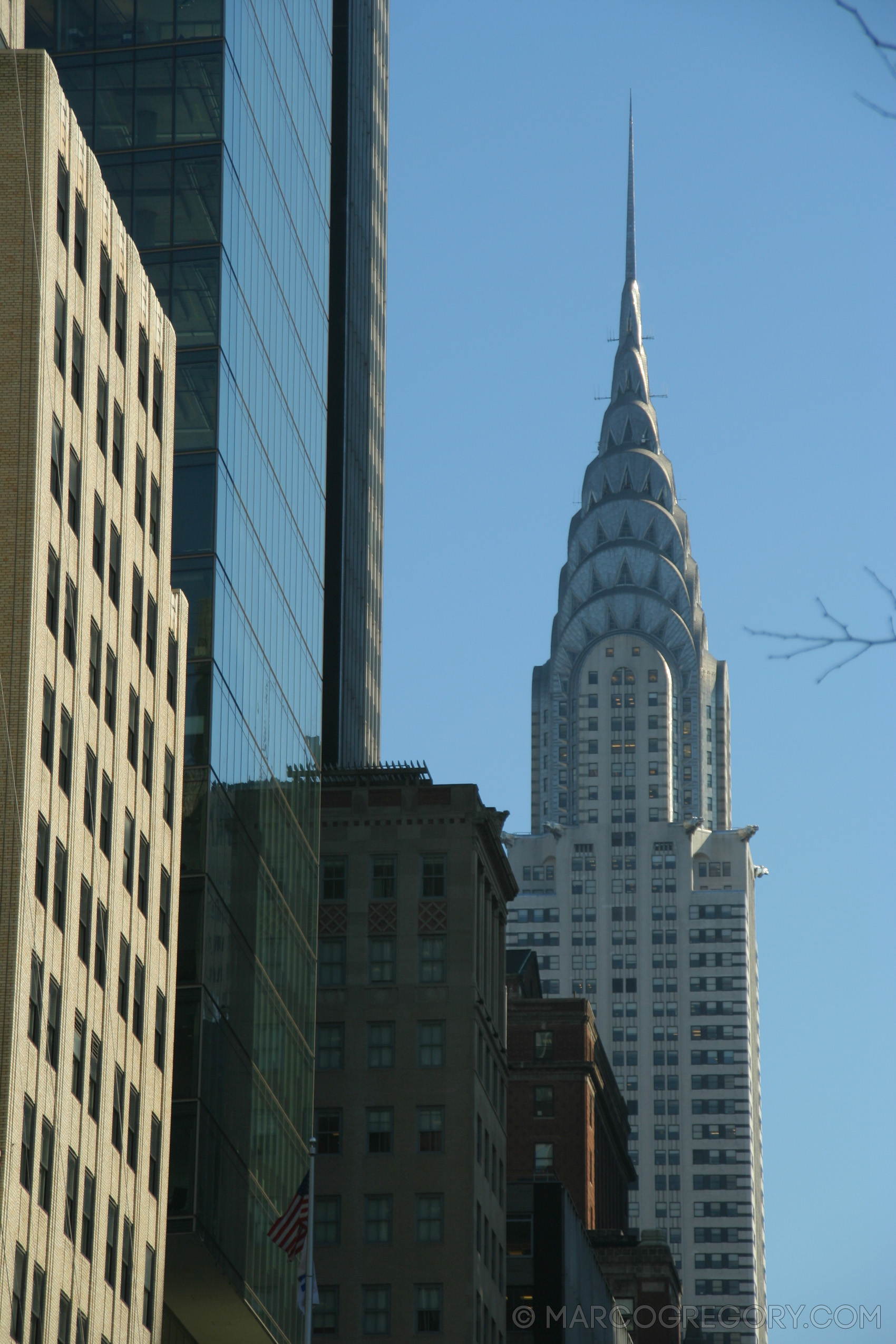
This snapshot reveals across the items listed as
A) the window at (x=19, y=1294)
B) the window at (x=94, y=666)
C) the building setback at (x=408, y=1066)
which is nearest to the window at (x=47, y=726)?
the window at (x=94, y=666)

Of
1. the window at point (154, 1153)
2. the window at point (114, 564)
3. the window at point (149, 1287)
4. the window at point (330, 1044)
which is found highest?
the window at point (330, 1044)

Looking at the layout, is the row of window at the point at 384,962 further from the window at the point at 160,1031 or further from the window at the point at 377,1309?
the window at the point at 160,1031

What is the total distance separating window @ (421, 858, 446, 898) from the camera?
11825cm

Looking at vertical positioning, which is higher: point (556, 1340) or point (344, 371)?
point (344, 371)

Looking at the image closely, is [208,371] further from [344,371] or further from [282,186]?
[344,371]

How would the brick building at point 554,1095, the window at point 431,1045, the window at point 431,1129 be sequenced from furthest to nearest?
1. the brick building at point 554,1095
2. the window at point 431,1045
3. the window at point 431,1129

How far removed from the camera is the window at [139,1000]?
66688 mm

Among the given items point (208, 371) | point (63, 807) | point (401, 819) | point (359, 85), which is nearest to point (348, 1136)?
point (401, 819)

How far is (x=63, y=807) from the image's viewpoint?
5900 centimetres

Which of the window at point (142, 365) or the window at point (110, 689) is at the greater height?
the window at point (142, 365)

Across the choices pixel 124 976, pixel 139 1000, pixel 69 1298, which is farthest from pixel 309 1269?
pixel 69 1298

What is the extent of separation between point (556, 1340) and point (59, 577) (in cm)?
7997

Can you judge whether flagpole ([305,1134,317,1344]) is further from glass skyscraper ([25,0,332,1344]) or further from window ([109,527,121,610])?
window ([109,527,121,610])

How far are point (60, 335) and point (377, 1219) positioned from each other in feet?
202
